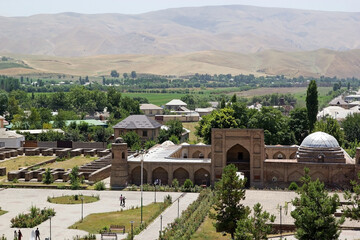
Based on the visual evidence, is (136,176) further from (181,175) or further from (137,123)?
(137,123)

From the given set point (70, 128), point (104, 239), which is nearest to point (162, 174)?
point (104, 239)

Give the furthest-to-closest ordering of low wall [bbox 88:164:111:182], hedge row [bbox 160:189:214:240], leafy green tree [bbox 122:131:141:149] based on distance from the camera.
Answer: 1. leafy green tree [bbox 122:131:141:149]
2. low wall [bbox 88:164:111:182]
3. hedge row [bbox 160:189:214:240]

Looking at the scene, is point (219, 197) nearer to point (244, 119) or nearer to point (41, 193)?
point (41, 193)

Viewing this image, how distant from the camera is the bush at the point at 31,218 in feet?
163

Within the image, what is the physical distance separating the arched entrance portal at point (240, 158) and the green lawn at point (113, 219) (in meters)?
15.2

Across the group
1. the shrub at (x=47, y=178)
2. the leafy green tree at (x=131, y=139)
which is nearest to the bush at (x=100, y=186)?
the shrub at (x=47, y=178)

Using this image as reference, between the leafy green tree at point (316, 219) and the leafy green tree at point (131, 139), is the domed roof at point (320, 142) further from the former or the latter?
the leafy green tree at point (131, 139)

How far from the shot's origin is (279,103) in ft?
648

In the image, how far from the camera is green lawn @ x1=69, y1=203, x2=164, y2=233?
163 ft

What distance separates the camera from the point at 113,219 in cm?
5244

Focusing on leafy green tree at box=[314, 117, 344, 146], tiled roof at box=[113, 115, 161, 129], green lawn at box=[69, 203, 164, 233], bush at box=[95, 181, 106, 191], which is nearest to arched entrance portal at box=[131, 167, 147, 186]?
bush at box=[95, 181, 106, 191]

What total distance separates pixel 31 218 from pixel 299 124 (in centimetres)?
5295

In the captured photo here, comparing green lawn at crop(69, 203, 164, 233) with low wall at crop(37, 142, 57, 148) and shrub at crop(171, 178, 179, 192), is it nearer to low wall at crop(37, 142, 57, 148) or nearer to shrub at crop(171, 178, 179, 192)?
shrub at crop(171, 178, 179, 192)

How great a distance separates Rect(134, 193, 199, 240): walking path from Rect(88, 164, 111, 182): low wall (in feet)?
39.9
